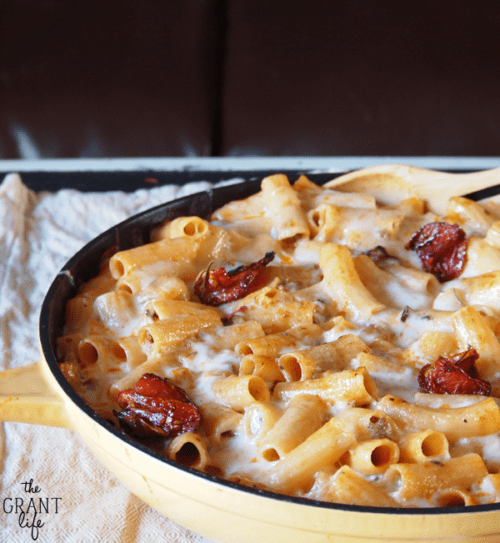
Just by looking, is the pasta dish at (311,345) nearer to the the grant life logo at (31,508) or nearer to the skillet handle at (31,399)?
the skillet handle at (31,399)

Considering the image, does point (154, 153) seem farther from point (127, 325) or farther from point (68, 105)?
point (127, 325)

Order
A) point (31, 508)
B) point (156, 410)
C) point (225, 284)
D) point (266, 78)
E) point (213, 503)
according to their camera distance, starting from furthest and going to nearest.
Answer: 1. point (266, 78)
2. point (225, 284)
3. point (31, 508)
4. point (156, 410)
5. point (213, 503)

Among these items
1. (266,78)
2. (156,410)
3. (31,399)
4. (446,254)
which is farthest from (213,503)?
(266,78)

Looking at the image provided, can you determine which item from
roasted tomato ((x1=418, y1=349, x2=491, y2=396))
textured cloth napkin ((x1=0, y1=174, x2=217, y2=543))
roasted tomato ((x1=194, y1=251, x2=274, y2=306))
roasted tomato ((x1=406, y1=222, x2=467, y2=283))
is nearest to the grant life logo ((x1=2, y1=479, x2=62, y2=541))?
textured cloth napkin ((x1=0, y1=174, x2=217, y2=543))

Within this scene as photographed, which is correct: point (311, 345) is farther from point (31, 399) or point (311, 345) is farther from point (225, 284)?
point (31, 399)

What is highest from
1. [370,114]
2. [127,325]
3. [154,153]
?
[127,325]

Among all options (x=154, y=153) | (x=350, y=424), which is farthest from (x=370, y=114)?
(x=350, y=424)
